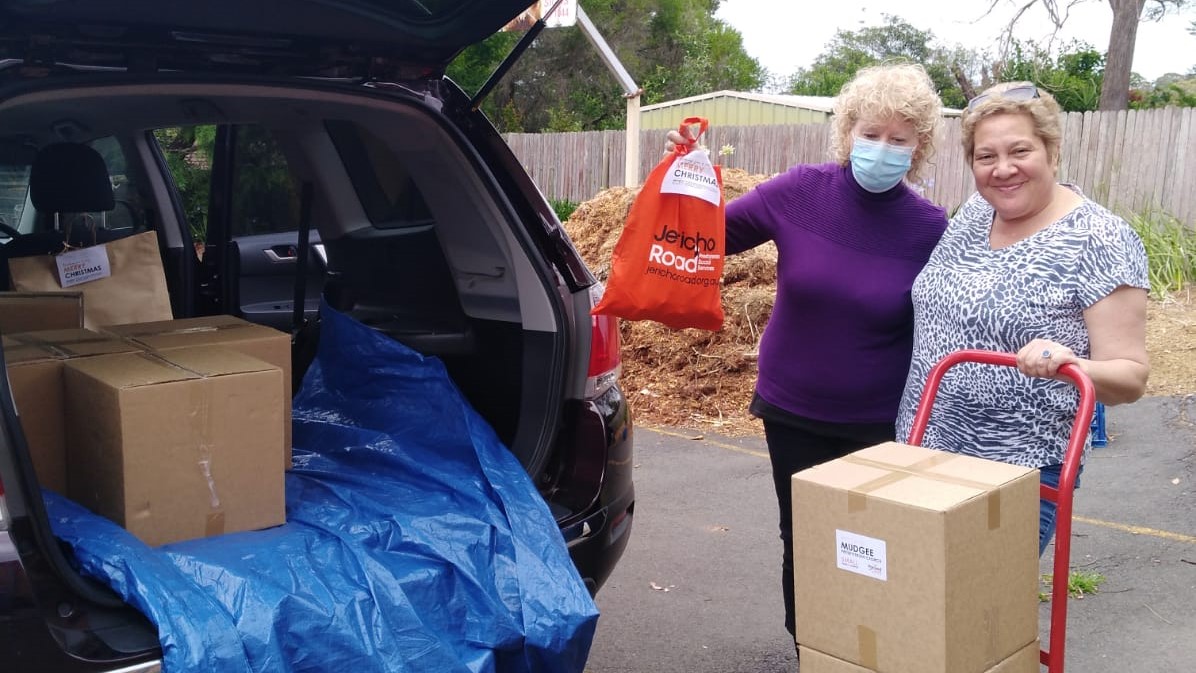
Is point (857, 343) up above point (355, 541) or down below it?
above

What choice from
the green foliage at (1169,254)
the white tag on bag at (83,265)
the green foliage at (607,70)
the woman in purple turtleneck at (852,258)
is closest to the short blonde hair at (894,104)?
the woman in purple turtleneck at (852,258)

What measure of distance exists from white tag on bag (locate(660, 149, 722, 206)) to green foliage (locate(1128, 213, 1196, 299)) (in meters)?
7.69

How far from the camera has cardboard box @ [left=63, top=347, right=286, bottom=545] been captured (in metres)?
2.29

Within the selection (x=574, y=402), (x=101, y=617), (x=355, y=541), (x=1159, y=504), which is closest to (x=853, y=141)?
(x=574, y=402)

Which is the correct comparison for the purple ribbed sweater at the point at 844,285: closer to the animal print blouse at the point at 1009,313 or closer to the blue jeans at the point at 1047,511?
the animal print blouse at the point at 1009,313

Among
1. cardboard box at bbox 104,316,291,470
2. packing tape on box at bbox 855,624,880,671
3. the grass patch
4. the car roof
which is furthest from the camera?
the grass patch

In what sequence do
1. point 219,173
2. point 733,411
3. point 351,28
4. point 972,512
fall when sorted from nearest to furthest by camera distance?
point 972,512 < point 351,28 < point 219,173 < point 733,411

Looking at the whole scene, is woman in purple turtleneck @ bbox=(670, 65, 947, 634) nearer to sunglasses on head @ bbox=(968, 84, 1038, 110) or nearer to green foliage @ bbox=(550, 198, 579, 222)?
sunglasses on head @ bbox=(968, 84, 1038, 110)

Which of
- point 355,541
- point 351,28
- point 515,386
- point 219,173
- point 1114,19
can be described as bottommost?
point 355,541

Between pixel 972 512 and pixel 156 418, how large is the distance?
168 cm

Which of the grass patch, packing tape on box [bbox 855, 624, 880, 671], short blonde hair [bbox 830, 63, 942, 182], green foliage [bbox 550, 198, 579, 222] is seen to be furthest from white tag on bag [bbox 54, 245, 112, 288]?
green foliage [bbox 550, 198, 579, 222]

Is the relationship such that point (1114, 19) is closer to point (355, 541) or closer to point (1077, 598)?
point (1077, 598)

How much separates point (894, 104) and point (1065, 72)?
65.7ft

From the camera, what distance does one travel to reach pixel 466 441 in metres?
3.04
